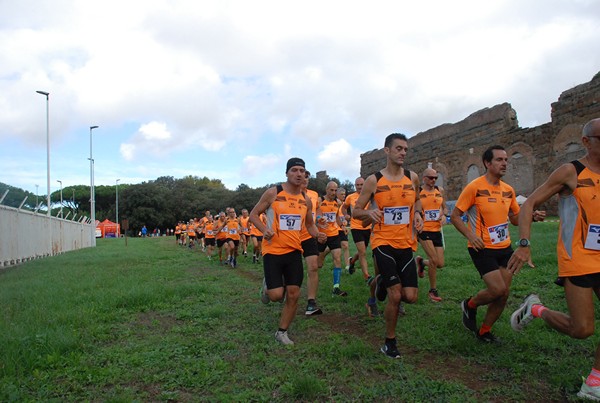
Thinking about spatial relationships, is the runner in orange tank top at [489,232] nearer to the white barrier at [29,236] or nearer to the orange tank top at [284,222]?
the orange tank top at [284,222]

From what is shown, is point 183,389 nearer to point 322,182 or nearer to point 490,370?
point 490,370

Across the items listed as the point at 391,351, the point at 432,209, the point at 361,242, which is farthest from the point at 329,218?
the point at 391,351

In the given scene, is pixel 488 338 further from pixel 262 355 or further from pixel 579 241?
pixel 262 355

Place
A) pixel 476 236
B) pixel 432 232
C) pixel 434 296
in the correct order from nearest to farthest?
pixel 476 236
pixel 434 296
pixel 432 232

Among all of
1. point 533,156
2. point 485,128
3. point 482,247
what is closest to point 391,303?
point 482,247

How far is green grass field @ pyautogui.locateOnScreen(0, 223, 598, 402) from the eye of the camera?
396 cm

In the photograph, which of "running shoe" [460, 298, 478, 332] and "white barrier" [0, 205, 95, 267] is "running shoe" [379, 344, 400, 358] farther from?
"white barrier" [0, 205, 95, 267]

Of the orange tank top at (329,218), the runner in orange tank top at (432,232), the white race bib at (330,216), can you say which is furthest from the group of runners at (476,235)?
the white race bib at (330,216)

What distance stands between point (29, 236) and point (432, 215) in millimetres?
19330

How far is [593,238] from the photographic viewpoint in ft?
12.3

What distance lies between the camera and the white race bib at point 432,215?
839 cm

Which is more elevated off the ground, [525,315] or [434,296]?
[525,315]

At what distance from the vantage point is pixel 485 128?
31344 millimetres

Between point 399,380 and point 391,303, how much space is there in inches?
36.8
